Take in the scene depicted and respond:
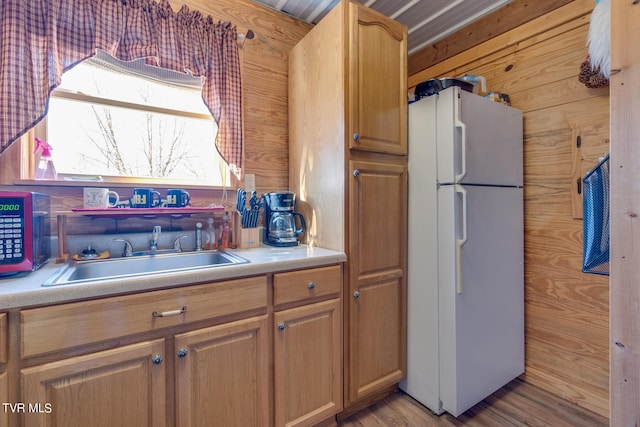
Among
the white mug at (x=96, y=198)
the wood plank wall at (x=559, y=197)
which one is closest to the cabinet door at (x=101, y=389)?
the white mug at (x=96, y=198)

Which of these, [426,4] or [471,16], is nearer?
[426,4]

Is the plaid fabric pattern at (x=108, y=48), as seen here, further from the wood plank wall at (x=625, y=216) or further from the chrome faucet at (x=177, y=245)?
the wood plank wall at (x=625, y=216)

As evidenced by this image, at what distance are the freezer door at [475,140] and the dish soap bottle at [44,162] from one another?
199cm

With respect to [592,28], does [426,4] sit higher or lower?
higher

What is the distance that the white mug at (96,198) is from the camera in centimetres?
145

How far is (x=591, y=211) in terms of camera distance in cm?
106

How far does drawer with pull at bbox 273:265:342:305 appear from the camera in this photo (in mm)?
1362

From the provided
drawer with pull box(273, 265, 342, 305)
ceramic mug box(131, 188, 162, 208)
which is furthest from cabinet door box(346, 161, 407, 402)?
ceramic mug box(131, 188, 162, 208)

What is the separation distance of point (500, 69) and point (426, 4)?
0.70 meters

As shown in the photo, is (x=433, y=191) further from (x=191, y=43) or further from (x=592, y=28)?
(x=191, y=43)

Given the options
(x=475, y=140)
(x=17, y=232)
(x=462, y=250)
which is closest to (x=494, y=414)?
(x=462, y=250)

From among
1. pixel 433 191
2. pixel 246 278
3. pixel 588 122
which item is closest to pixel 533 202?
pixel 588 122

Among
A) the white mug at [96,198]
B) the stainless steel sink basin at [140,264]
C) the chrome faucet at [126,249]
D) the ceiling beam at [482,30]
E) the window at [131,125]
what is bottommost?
the stainless steel sink basin at [140,264]

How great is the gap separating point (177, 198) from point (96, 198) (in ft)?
1.19
